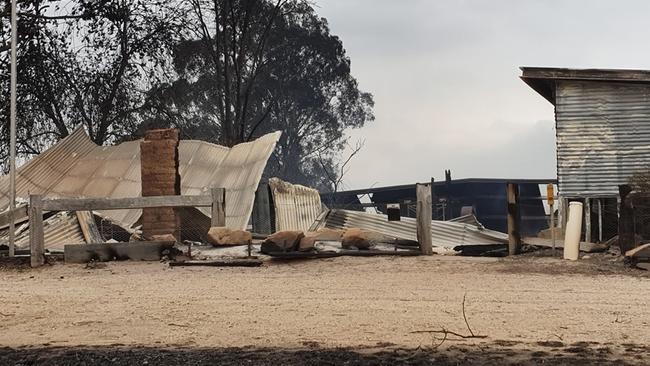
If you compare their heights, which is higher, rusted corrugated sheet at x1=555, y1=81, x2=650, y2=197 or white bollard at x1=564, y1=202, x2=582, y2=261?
rusted corrugated sheet at x1=555, y1=81, x2=650, y2=197

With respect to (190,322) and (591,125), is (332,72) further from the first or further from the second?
(190,322)

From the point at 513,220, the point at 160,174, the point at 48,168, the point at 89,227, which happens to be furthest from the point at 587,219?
the point at 48,168

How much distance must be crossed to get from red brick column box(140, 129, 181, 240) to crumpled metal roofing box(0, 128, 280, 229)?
1.62m

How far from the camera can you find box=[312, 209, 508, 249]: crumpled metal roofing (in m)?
17.4

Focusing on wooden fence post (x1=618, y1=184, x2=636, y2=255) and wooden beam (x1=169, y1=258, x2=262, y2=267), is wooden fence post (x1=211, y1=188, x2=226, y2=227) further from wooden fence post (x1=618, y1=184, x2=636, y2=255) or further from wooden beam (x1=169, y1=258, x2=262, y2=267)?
wooden fence post (x1=618, y1=184, x2=636, y2=255)

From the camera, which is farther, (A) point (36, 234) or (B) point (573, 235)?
(B) point (573, 235)

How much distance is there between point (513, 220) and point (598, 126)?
6.93 meters

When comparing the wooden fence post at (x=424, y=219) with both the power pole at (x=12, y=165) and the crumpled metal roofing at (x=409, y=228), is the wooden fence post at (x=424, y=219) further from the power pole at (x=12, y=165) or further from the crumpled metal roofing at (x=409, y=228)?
the power pole at (x=12, y=165)

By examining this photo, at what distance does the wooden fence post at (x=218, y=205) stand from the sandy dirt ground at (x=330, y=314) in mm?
1674

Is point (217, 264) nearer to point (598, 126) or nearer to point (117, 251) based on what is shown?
point (117, 251)

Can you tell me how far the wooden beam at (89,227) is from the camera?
16422 millimetres

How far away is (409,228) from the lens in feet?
57.3

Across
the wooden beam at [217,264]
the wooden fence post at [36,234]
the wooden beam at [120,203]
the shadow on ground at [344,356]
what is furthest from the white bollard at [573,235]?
the wooden fence post at [36,234]

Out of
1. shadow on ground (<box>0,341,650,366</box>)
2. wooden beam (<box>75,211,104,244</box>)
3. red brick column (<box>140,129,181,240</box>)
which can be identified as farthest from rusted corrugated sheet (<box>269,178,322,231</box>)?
shadow on ground (<box>0,341,650,366</box>)
